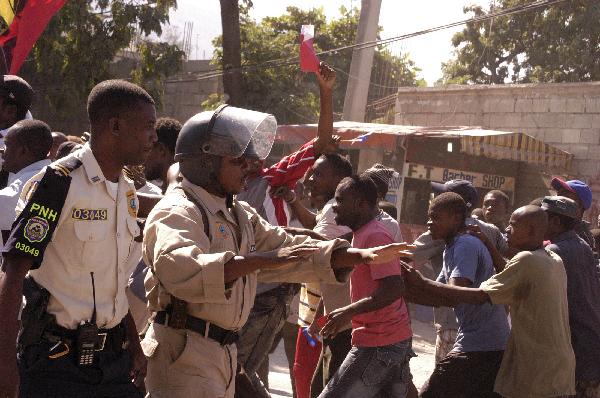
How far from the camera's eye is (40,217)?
3.06 m

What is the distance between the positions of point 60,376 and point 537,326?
104 inches

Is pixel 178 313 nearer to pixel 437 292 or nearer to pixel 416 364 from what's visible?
pixel 437 292

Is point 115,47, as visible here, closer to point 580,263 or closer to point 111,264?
point 580,263

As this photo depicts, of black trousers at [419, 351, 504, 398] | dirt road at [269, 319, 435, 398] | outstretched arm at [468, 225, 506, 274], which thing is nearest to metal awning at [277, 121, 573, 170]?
dirt road at [269, 319, 435, 398]

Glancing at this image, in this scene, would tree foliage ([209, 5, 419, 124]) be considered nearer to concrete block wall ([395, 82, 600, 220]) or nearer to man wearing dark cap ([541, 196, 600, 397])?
concrete block wall ([395, 82, 600, 220])

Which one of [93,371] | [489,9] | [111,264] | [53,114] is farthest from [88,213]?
[489,9]

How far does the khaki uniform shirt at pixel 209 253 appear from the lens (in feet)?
9.81

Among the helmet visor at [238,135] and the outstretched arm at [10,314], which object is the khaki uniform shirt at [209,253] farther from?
the outstretched arm at [10,314]

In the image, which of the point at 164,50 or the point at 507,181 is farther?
the point at 164,50

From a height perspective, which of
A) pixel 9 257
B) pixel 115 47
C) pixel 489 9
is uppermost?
pixel 489 9

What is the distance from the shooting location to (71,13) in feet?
53.4

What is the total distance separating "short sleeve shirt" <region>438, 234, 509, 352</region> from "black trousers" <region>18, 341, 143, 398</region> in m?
2.41

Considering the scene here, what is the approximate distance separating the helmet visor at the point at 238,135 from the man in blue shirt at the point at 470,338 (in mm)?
2033

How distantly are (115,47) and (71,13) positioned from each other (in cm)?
93
